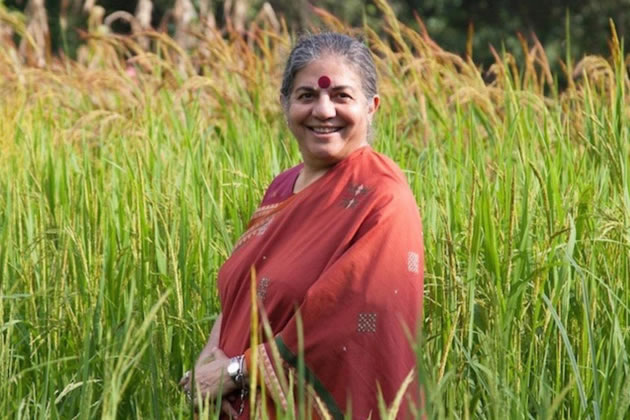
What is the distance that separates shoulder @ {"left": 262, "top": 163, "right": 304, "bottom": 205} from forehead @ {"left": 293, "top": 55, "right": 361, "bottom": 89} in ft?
0.72

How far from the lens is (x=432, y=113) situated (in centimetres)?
464

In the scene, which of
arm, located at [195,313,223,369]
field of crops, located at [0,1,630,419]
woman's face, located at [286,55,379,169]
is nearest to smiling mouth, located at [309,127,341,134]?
woman's face, located at [286,55,379,169]

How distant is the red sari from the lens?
2.20m

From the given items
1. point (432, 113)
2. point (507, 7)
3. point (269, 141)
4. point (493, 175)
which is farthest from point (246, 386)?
point (507, 7)

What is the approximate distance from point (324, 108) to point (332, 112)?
2cm

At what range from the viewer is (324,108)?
2387 mm

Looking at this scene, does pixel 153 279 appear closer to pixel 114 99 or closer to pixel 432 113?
pixel 432 113

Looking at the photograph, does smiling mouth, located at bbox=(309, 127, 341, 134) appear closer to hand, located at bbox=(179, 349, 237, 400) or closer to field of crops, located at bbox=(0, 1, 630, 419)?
field of crops, located at bbox=(0, 1, 630, 419)

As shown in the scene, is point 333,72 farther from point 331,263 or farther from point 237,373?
point 237,373

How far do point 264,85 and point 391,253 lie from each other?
2.87m

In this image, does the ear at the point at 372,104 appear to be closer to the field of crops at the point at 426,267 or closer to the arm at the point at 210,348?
the field of crops at the point at 426,267

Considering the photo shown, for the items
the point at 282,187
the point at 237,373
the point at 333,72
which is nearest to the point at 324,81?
the point at 333,72

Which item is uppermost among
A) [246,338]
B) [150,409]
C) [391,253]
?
[391,253]

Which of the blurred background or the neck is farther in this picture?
the blurred background
